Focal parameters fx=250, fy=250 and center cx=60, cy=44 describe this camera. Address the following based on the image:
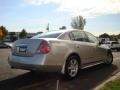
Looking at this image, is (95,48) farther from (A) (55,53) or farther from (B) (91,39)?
(A) (55,53)

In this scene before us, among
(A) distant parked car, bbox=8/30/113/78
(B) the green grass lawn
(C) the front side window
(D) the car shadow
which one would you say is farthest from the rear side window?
(B) the green grass lawn

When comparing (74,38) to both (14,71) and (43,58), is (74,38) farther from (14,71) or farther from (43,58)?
(14,71)

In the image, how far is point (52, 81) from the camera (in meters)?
7.50

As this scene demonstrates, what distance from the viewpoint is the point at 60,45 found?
744 cm

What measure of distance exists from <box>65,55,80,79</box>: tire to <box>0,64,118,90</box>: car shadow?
0.16 metres

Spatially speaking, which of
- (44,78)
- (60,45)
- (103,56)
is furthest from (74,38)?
(103,56)

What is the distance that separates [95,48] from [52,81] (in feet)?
8.77

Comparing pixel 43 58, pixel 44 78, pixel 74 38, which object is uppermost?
pixel 74 38

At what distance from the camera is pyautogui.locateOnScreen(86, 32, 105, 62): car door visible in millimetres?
9308

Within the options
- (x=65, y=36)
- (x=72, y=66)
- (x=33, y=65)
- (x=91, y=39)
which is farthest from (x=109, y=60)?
(x=33, y=65)

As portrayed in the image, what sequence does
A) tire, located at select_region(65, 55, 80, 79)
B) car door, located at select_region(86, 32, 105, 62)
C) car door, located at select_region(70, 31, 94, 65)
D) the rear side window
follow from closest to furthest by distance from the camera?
tire, located at select_region(65, 55, 80, 79)
the rear side window
car door, located at select_region(70, 31, 94, 65)
car door, located at select_region(86, 32, 105, 62)

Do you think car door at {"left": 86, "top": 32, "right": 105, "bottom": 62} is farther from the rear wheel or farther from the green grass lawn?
the green grass lawn

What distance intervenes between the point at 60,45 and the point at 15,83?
5.60ft

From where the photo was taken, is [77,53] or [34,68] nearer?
[34,68]
